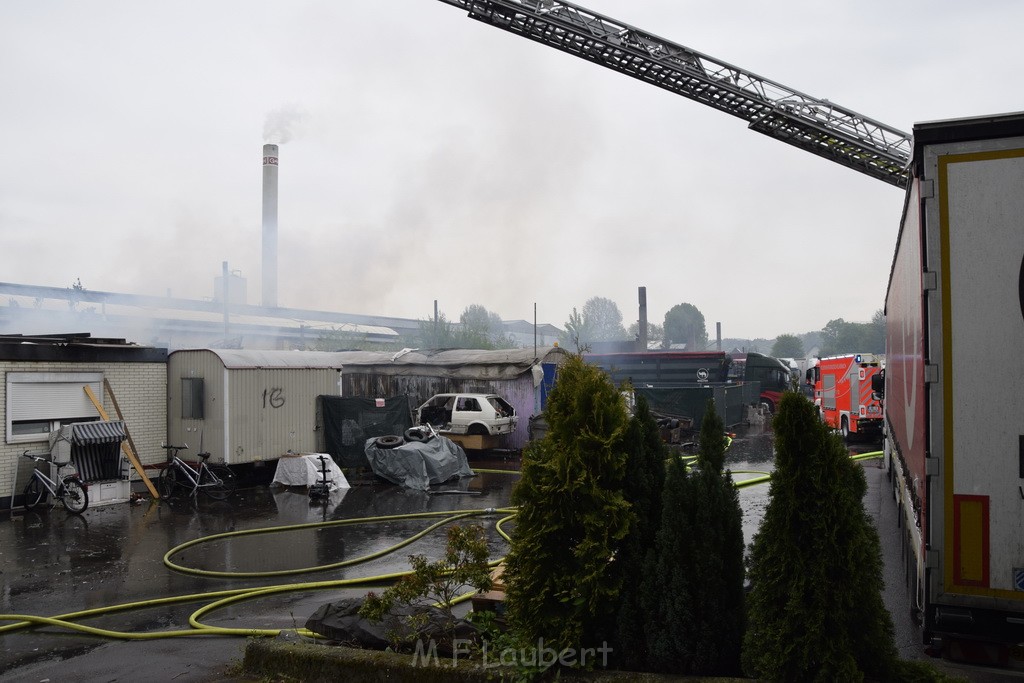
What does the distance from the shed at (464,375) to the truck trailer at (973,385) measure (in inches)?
629

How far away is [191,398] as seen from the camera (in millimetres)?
15773

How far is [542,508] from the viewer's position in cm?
461

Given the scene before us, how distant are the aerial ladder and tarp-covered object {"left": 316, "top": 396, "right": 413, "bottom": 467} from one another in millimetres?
11189

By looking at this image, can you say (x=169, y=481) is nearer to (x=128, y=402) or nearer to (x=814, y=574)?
(x=128, y=402)

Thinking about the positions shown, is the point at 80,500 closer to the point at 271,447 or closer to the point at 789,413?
the point at 271,447

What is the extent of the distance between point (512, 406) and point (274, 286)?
27715mm

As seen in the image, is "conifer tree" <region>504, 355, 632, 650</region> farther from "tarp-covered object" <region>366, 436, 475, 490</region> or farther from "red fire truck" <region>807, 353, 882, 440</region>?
"red fire truck" <region>807, 353, 882, 440</region>

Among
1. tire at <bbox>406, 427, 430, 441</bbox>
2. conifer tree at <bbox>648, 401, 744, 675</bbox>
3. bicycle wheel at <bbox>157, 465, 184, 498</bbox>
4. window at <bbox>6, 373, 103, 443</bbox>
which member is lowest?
bicycle wheel at <bbox>157, 465, 184, 498</bbox>

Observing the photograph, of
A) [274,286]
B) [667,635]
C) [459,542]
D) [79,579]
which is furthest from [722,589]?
[274,286]

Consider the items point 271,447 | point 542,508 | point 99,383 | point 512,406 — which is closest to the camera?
point 542,508

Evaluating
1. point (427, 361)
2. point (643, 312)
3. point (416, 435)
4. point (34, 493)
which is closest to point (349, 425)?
point (416, 435)

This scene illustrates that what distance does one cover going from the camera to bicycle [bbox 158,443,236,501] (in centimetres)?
1484

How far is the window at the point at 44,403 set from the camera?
13.3m

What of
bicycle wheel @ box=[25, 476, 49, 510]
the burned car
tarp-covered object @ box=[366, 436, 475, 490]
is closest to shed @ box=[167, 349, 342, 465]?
tarp-covered object @ box=[366, 436, 475, 490]
